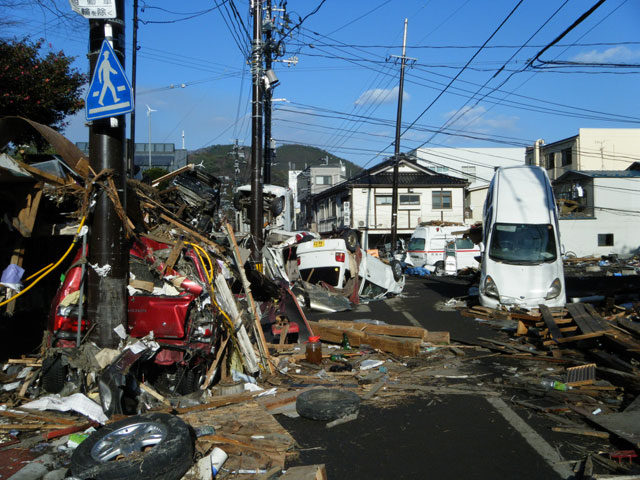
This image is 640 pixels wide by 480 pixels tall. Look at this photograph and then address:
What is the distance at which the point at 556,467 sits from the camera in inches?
161

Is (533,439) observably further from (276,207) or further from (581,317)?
(276,207)

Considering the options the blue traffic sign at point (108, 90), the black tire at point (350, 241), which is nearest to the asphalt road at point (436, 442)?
the blue traffic sign at point (108, 90)

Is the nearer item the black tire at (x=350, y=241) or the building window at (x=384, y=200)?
the black tire at (x=350, y=241)

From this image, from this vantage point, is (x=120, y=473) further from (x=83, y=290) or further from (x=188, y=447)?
(x=83, y=290)

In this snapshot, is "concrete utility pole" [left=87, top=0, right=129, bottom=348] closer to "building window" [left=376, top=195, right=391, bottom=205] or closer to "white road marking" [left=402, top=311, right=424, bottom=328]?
"white road marking" [left=402, top=311, right=424, bottom=328]

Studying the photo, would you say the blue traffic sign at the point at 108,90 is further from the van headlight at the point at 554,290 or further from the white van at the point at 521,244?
the van headlight at the point at 554,290

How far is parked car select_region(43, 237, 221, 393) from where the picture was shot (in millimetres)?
5461

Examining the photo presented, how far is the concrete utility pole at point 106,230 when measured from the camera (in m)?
5.38

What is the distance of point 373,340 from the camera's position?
8.59 m

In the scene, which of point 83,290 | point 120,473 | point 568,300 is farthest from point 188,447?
point 568,300

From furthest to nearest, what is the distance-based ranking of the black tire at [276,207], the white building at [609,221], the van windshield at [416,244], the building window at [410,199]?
the building window at [410,199]
the white building at [609,221]
the van windshield at [416,244]
the black tire at [276,207]

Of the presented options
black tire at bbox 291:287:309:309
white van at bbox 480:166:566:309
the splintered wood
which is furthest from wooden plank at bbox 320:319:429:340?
white van at bbox 480:166:566:309

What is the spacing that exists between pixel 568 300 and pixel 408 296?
4.89 m

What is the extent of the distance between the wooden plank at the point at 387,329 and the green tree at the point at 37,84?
8109 mm
